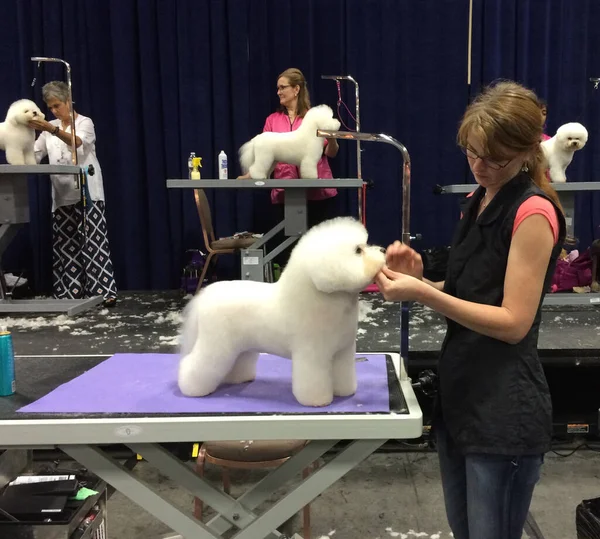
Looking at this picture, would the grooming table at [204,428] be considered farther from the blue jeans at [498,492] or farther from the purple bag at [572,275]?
the purple bag at [572,275]

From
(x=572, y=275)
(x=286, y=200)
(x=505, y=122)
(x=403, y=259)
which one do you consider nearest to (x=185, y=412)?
(x=403, y=259)

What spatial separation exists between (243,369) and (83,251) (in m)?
2.65

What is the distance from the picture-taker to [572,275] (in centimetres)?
348

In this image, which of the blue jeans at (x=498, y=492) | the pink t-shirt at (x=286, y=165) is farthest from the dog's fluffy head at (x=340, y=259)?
the pink t-shirt at (x=286, y=165)

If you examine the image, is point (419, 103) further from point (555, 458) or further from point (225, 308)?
point (225, 308)

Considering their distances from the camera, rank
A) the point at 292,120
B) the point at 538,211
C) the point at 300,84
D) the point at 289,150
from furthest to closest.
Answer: the point at 292,120 < the point at 300,84 < the point at 289,150 < the point at 538,211

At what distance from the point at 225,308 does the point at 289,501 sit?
0.37m

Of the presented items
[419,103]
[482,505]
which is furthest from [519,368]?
[419,103]

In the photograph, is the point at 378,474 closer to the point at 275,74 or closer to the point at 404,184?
the point at 404,184

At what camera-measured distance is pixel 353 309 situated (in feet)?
3.49

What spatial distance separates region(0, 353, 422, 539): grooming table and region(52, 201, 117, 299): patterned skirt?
Result: 2524 mm

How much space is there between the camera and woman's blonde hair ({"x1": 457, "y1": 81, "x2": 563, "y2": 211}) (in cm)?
94

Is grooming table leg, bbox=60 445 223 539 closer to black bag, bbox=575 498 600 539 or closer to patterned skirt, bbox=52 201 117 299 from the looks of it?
black bag, bbox=575 498 600 539

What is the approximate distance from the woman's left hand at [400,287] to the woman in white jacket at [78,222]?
2.73 m
